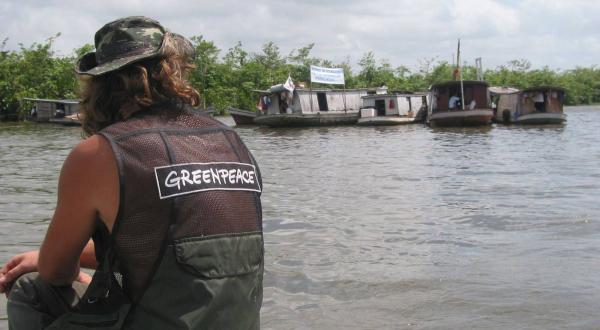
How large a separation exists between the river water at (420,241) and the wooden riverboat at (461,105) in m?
15.2

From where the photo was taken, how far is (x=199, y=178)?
76.9 inches

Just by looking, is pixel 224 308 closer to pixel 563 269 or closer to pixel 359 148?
pixel 563 269

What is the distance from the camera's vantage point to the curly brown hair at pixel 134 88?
2.03m

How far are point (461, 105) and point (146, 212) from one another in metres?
30.5

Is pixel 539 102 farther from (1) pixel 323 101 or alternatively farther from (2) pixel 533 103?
(1) pixel 323 101

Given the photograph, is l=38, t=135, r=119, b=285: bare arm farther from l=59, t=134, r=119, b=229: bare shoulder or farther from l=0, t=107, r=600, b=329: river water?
l=0, t=107, r=600, b=329: river water

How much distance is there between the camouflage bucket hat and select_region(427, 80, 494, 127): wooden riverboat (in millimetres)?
27585

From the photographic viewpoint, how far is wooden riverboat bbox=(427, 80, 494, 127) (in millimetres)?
28766

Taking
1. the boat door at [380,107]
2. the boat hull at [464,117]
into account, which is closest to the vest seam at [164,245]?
the boat hull at [464,117]

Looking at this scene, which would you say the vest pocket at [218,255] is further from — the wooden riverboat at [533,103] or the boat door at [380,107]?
the boat door at [380,107]

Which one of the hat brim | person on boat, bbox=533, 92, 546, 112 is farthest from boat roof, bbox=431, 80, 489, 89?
the hat brim

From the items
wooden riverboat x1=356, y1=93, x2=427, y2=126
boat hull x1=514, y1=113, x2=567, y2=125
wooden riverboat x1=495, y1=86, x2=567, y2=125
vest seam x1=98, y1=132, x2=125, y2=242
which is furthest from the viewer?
wooden riverboat x1=356, y1=93, x2=427, y2=126

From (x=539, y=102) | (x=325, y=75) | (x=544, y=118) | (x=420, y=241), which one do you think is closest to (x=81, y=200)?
(x=420, y=241)

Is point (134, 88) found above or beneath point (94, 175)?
above
